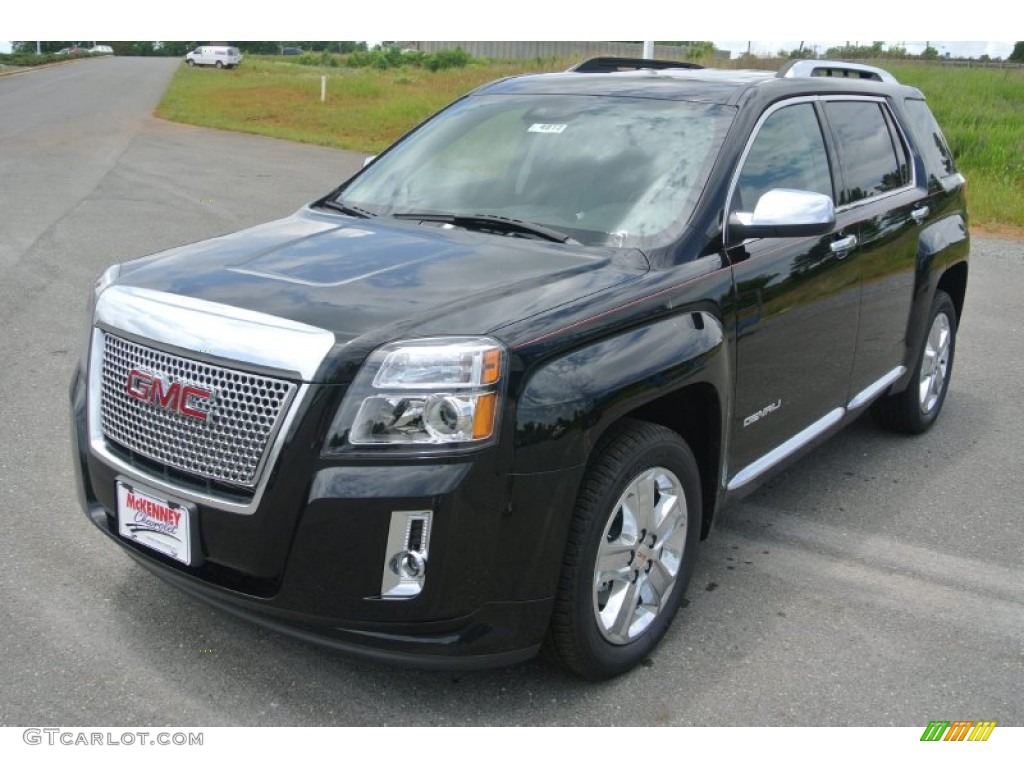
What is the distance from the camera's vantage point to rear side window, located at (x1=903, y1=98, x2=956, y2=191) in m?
5.43

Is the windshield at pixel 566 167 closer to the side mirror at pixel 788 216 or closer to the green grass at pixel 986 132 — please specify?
the side mirror at pixel 788 216

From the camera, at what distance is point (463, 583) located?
2.78m

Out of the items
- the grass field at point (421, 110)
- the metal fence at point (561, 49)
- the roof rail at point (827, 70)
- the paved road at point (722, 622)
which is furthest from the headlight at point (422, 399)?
the metal fence at point (561, 49)

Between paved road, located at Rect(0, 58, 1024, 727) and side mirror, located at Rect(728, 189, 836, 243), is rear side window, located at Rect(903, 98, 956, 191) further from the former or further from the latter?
side mirror, located at Rect(728, 189, 836, 243)

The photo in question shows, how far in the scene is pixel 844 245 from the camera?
4.34 meters

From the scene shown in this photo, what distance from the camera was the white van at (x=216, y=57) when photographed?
206 feet

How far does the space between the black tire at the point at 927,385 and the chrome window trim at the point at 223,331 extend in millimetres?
3726

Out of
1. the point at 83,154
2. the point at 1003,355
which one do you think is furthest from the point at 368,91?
the point at 1003,355

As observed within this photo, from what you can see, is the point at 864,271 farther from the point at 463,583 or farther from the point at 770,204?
the point at 463,583

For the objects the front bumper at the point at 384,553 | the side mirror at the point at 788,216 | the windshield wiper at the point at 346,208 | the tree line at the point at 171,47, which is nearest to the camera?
the front bumper at the point at 384,553

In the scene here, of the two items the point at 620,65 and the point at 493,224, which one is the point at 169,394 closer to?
the point at 493,224

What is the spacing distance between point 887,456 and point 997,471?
53 cm
